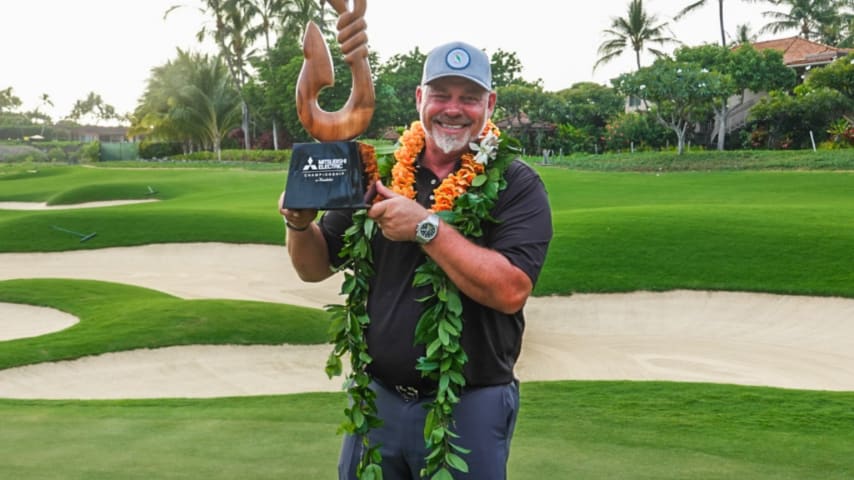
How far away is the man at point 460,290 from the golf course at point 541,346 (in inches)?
78.6

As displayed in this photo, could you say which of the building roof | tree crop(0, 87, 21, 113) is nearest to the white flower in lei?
the building roof

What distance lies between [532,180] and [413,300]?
23.5 inches

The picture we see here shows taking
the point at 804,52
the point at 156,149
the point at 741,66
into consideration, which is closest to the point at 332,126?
the point at 741,66

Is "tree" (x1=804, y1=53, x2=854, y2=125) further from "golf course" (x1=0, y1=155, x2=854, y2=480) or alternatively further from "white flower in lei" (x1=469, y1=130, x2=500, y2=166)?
"white flower in lei" (x1=469, y1=130, x2=500, y2=166)

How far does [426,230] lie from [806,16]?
7760 cm

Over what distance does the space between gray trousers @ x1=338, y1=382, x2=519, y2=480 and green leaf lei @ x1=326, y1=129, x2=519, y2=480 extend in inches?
1.4

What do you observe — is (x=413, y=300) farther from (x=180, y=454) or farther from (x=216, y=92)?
(x=216, y=92)

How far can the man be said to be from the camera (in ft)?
9.82

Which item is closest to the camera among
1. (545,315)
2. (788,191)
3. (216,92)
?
(545,315)

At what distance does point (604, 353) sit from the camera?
38.1 feet

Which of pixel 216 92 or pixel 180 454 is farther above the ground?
pixel 216 92

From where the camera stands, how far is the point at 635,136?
44438 millimetres

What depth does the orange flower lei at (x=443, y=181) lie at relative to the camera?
3.13m

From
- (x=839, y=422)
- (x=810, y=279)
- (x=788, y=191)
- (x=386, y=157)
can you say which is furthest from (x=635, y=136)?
(x=386, y=157)
